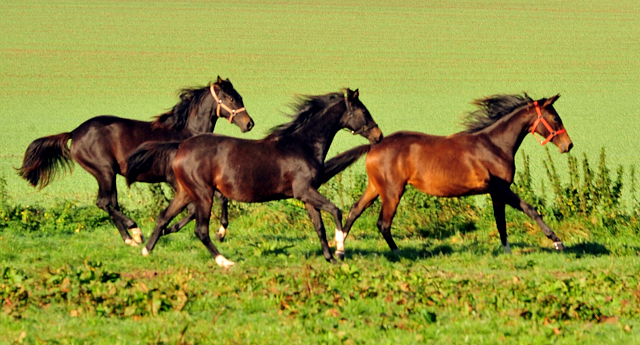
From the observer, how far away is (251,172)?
926 cm

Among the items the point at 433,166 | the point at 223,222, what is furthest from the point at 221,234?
the point at 433,166

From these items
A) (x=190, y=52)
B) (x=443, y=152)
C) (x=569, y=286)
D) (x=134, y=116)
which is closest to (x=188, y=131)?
(x=443, y=152)

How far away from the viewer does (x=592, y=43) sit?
39281 millimetres

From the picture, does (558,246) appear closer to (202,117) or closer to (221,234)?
(221,234)

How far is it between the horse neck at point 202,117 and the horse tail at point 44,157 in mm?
1878

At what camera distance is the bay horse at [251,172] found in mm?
9219

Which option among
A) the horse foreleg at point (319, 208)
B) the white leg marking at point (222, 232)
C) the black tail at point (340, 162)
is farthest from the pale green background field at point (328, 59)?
the horse foreleg at point (319, 208)

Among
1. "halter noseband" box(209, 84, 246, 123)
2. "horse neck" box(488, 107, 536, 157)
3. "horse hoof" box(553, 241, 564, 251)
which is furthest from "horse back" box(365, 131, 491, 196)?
"halter noseband" box(209, 84, 246, 123)

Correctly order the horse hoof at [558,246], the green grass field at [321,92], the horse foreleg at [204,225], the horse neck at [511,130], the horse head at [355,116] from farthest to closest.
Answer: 1. the horse neck at [511,130]
2. the horse hoof at [558,246]
3. the horse head at [355,116]
4. the horse foreleg at [204,225]
5. the green grass field at [321,92]

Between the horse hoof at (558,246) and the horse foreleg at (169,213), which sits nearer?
the horse foreleg at (169,213)

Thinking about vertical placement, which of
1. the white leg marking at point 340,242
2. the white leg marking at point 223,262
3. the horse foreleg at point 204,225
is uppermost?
the horse foreleg at point 204,225

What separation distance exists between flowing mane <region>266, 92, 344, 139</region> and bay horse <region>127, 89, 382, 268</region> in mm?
32

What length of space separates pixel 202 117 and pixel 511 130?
4.13 metres

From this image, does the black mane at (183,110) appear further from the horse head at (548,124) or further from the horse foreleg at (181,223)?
the horse head at (548,124)
